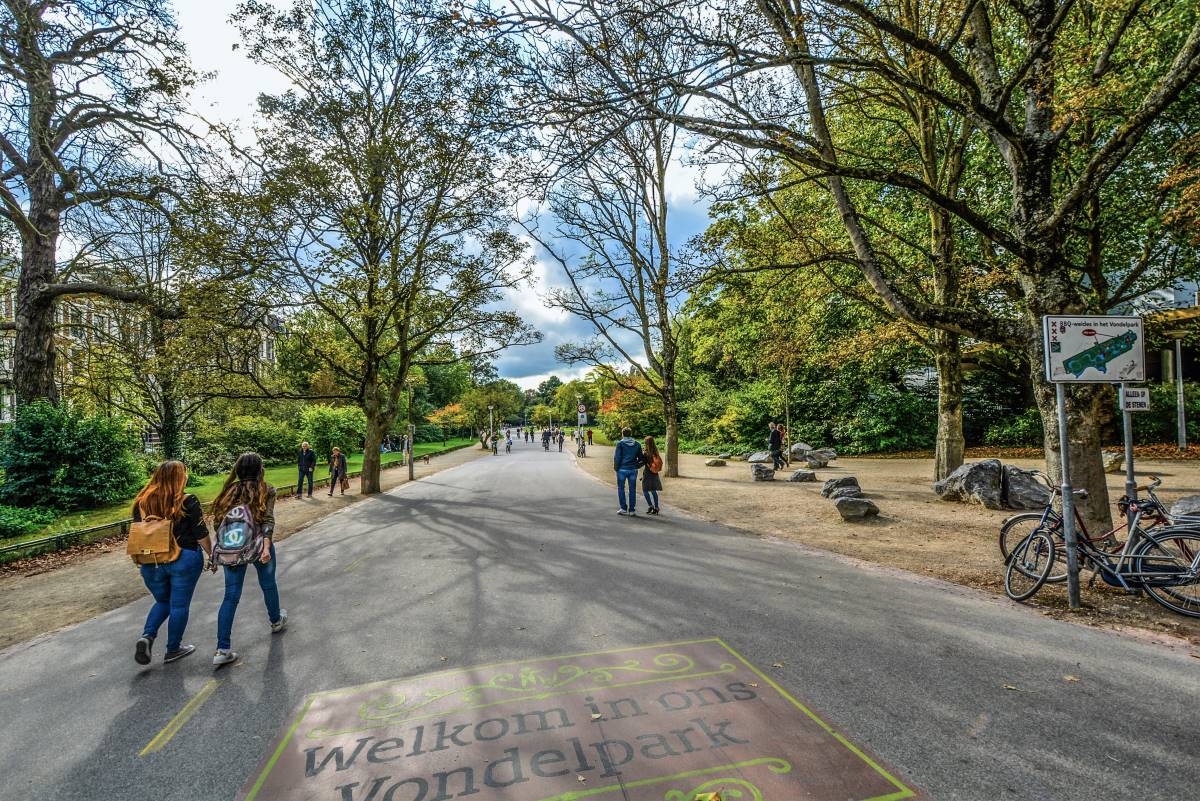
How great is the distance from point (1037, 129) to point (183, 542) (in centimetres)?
1093

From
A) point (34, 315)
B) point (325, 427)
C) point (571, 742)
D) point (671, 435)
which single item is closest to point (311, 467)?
point (34, 315)

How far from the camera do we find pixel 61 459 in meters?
12.0

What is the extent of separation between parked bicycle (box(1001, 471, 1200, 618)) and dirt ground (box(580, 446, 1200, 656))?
17 centimetres

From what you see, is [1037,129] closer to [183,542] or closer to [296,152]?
[183,542]

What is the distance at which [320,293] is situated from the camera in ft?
49.8

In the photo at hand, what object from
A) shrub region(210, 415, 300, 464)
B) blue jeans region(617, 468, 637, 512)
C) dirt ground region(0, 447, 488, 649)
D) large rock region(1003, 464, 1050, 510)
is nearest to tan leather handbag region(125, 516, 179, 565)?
dirt ground region(0, 447, 488, 649)

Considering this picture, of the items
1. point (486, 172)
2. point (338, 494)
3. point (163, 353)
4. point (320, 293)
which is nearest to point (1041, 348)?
point (486, 172)

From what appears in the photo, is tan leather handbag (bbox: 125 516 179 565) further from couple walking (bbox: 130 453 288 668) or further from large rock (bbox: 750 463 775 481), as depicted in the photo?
large rock (bbox: 750 463 775 481)

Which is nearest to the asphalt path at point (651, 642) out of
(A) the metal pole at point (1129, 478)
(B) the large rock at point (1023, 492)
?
(A) the metal pole at point (1129, 478)

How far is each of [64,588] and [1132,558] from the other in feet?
42.1

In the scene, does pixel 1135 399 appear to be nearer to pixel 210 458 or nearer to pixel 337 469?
pixel 337 469

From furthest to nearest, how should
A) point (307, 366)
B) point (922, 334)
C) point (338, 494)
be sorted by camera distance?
point (307, 366) → point (338, 494) → point (922, 334)

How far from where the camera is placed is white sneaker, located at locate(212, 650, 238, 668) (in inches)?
168

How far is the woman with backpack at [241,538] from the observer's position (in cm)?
441
